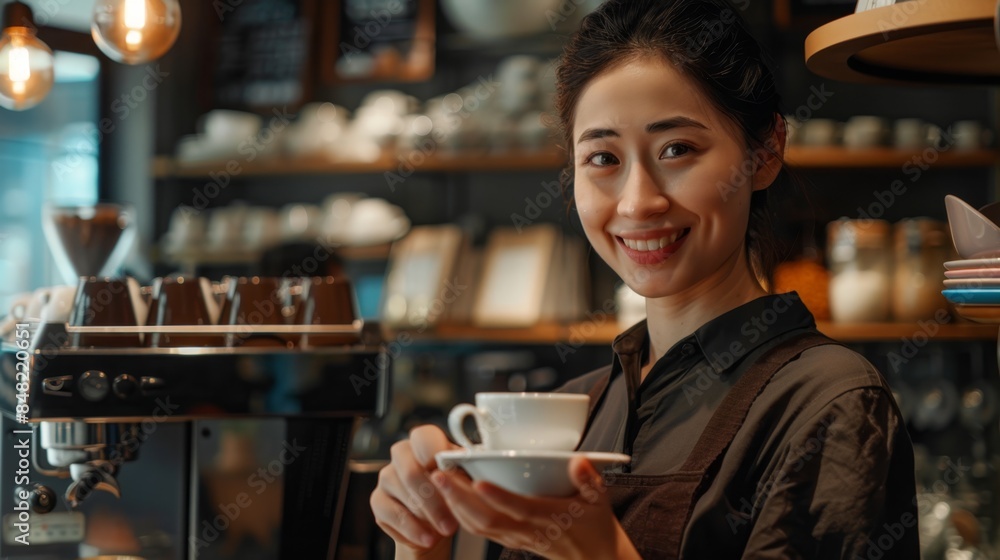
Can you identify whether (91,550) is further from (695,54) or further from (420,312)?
(420,312)

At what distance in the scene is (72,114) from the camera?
4180 millimetres

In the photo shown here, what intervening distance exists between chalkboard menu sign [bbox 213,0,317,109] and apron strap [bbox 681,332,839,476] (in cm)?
322

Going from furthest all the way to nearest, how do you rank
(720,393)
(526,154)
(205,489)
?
1. (526,154)
2. (205,489)
3. (720,393)

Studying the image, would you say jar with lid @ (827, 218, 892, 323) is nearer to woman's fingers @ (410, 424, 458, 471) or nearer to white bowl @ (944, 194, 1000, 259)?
white bowl @ (944, 194, 1000, 259)

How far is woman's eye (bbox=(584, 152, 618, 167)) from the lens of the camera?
128 centimetres

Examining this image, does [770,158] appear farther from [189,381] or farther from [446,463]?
[189,381]

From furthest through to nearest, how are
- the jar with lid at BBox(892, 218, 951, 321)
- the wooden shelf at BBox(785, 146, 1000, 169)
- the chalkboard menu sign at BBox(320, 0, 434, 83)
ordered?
the chalkboard menu sign at BBox(320, 0, 434, 83) < the wooden shelf at BBox(785, 146, 1000, 169) < the jar with lid at BBox(892, 218, 951, 321)

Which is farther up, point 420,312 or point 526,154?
point 526,154

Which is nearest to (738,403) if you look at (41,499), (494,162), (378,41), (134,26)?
(41,499)

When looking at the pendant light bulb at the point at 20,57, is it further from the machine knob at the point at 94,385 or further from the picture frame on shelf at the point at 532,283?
the picture frame on shelf at the point at 532,283

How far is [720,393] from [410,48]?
9.84 ft

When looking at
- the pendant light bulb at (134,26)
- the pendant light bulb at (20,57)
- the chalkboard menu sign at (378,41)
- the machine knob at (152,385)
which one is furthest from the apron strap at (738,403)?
the chalkboard menu sign at (378,41)

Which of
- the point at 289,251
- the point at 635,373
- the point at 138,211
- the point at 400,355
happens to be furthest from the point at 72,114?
the point at 635,373

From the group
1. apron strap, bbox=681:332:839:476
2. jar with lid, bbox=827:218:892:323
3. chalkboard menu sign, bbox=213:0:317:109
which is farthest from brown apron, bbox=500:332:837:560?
chalkboard menu sign, bbox=213:0:317:109
